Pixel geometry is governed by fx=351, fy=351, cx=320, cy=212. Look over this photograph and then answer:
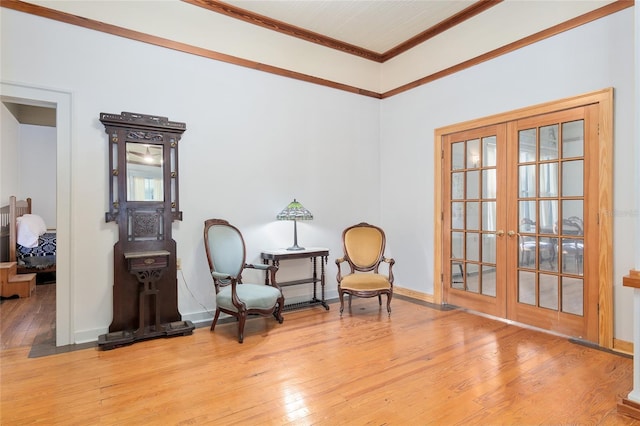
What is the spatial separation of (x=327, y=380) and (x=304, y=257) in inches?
72.2

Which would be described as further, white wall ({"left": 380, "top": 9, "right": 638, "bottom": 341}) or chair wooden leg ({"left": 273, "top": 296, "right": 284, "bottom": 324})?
chair wooden leg ({"left": 273, "top": 296, "right": 284, "bottom": 324})

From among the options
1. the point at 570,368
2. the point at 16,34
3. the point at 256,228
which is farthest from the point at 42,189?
the point at 570,368

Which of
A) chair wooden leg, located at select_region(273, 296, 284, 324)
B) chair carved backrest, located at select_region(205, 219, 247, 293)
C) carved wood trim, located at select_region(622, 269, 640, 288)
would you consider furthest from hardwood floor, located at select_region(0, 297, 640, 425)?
carved wood trim, located at select_region(622, 269, 640, 288)

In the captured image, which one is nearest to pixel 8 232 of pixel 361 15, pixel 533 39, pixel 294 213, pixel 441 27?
pixel 294 213

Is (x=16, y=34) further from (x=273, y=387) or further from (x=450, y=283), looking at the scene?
(x=450, y=283)

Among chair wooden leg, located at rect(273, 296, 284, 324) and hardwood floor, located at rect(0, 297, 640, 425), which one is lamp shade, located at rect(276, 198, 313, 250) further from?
hardwood floor, located at rect(0, 297, 640, 425)

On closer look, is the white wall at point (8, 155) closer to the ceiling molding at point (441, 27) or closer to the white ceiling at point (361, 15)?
the white ceiling at point (361, 15)

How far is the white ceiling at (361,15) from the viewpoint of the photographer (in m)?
3.97

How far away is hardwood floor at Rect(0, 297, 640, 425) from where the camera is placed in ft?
6.92

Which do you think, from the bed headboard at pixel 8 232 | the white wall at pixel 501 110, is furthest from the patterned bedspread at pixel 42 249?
the white wall at pixel 501 110

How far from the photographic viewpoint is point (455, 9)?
161 inches

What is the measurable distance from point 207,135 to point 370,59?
110 inches

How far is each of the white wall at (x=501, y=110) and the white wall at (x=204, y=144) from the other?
44 centimetres

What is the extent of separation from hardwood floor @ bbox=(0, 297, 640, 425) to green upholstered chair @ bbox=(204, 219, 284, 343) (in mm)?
258
